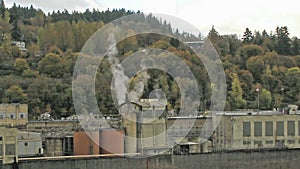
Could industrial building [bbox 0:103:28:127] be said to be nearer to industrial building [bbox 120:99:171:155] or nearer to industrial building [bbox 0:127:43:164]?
industrial building [bbox 0:127:43:164]

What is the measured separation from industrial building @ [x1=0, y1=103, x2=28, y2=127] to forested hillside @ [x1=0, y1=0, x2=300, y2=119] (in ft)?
12.7

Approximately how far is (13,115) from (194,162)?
7375mm

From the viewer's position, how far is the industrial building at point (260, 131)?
1614cm

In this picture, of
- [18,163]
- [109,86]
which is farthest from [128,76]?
[18,163]

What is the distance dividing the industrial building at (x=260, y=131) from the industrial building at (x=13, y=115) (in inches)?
250

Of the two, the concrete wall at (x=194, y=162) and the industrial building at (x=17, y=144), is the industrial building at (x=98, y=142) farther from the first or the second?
the concrete wall at (x=194, y=162)

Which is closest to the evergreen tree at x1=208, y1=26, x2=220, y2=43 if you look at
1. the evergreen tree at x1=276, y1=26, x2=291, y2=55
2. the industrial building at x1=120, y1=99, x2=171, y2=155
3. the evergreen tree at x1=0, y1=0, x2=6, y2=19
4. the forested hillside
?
the forested hillside

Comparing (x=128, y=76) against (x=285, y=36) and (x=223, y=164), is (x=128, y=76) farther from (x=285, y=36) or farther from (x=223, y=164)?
(x=285, y=36)

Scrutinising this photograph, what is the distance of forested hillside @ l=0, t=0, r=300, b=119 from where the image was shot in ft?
80.6

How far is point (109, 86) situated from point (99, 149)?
9.76 meters

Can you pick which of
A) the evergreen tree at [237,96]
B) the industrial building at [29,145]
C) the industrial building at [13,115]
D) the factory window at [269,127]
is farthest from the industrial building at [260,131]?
the evergreen tree at [237,96]

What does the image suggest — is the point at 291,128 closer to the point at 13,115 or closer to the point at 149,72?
the point at 13,115

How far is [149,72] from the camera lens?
84.6ft

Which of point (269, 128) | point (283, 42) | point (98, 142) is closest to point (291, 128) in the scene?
point (269, 128)
